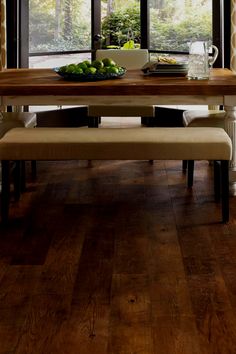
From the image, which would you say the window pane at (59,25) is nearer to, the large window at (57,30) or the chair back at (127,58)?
the large window at (57,30)

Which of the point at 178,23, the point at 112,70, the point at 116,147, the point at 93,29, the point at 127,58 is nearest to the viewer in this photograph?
the point at 116,147

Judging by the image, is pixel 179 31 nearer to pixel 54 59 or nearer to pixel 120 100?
pixel 54 59

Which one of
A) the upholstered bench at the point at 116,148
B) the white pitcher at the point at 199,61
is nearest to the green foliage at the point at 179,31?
the white pitcher at the point at 199,61

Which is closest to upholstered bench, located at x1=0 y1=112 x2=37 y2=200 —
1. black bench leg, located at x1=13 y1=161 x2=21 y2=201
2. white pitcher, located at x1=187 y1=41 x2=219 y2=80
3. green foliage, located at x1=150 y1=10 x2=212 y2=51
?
black bench leg, located at x1=13 y1=161 x2=21 y2=201

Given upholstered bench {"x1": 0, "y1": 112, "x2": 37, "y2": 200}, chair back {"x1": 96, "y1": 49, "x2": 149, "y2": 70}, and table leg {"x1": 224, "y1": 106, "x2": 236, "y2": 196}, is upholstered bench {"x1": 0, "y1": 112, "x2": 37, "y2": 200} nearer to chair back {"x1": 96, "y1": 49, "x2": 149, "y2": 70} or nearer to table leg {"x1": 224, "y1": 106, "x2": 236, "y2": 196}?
chair back {"x1": 96, "y1": 49, "x2": 149, "y2": 70}

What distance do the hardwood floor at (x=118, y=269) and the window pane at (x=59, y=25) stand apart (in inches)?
74.2

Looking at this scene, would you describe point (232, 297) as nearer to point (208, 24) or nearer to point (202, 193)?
point (202, 193)

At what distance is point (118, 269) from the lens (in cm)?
299

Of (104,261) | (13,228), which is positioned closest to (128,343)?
(104,261)

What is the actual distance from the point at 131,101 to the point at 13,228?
3.34 feet

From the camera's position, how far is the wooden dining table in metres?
3.83

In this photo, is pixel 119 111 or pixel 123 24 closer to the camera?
pixel 119 111

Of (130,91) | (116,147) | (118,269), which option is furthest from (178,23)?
(118,269)

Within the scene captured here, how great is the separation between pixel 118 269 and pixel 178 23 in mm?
3534
